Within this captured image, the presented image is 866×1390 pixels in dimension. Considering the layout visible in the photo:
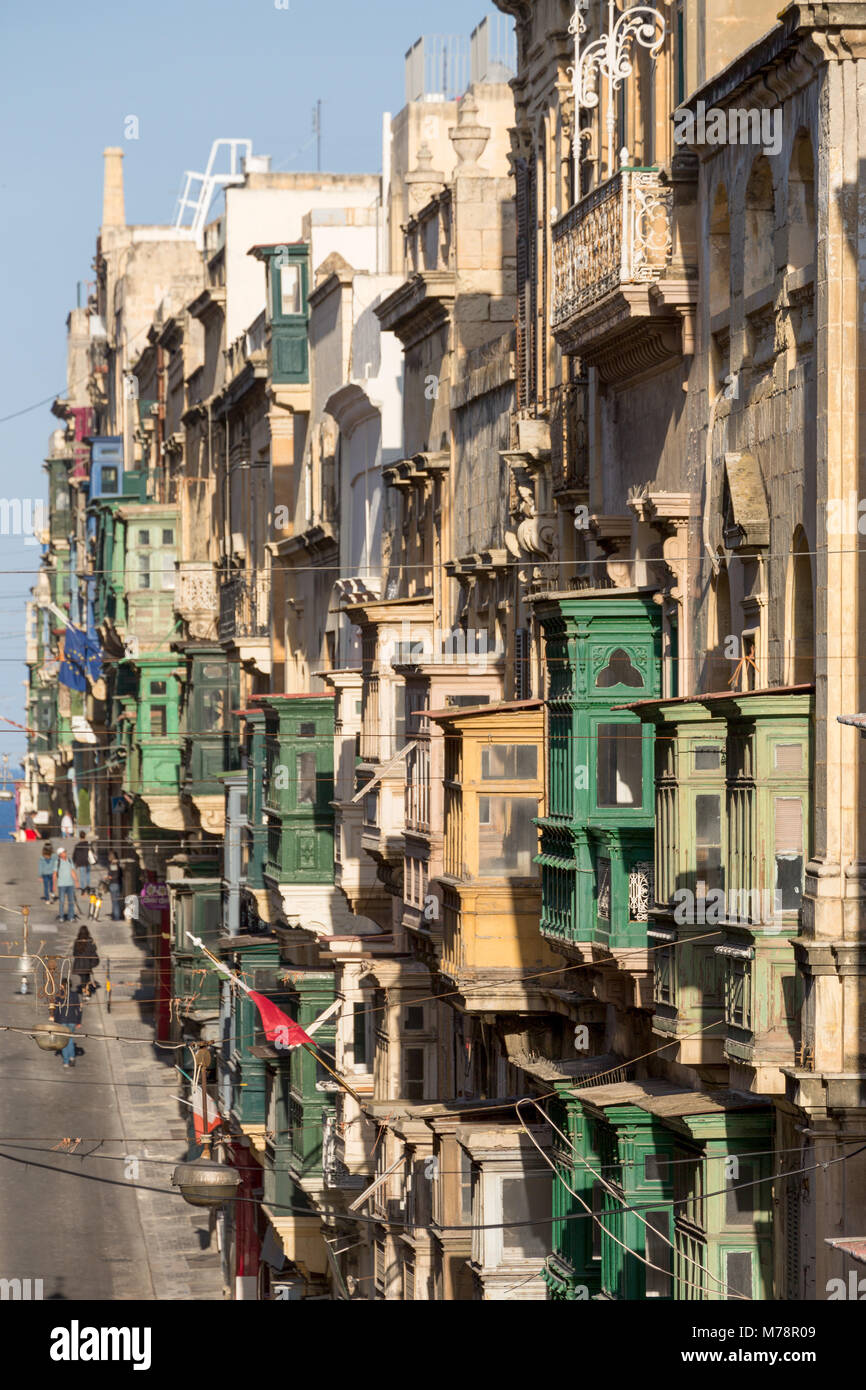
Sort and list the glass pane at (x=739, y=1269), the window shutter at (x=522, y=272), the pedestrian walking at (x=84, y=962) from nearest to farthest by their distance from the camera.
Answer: the glass pane at (x=739, y=1269) → the window shutter at (x=522, y=272) → the pedestrian walking at (x=84, y=962)

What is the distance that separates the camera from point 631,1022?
25.4 m

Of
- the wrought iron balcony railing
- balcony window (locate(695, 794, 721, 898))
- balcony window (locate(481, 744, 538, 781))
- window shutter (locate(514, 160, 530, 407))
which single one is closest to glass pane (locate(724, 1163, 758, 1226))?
balcony window (locate(695, 794, 721, 898))

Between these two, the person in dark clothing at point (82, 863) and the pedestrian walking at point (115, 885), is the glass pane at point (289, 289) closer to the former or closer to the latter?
the person in dark clothing at point (82, 863)

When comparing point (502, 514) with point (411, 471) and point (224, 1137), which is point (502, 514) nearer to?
point (411, 471)

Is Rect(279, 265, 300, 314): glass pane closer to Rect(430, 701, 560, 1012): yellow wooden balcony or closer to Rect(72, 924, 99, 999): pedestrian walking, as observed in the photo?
Rect(72, 924, 99, 999): pedestrian walking

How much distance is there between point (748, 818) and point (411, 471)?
1831cm

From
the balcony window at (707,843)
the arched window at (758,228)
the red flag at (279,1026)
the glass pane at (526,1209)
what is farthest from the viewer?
the red flag at (279,1026)

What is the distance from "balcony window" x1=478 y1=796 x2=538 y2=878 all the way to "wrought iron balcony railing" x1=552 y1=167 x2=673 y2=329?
16.3 ft

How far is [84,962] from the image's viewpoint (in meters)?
61.2

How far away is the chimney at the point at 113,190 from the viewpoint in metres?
104

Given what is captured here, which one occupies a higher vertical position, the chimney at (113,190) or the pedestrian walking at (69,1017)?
the chimney at (113,190)

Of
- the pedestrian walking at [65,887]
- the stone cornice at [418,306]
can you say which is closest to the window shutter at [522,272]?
the stone cornice at [418,306]

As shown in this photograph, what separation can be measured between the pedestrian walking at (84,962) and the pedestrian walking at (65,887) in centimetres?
725
